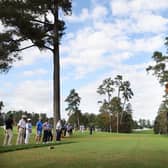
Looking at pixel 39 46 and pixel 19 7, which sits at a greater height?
pixel 19 7

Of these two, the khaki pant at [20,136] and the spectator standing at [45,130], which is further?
the spectator standing at [45,130]

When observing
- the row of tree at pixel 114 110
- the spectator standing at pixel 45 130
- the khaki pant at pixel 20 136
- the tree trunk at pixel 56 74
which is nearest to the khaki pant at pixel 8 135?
the khaki pant at pixel 20 136

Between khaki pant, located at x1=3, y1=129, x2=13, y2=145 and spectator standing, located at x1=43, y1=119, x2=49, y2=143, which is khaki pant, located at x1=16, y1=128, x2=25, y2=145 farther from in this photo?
spectator standing, located at x1=43, y1=119, x2=49, y2=143

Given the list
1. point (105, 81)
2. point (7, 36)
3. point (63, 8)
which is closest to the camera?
point (7, 36)

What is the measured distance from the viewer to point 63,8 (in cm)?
3575

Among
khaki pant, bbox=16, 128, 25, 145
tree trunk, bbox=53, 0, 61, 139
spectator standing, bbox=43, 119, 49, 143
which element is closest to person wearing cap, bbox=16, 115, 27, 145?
khaki pant, bbox=16, 128, 25, 145

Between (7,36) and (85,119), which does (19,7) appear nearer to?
(7,36)

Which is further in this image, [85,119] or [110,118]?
[85,119]

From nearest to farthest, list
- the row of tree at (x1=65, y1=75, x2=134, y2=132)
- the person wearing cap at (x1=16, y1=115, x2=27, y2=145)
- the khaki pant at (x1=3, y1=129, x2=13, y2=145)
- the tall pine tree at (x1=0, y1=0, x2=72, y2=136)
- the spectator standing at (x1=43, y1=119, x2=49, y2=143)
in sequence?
the khaki pant at (x1=3, y1=129, x2=13, y2=145), the person wearing cap at (x1=16, y1=115, x2=27, y2=145), the spectator standing at (x1=43, y1=119, x2=49, y2=143), the tall pine tree at (x1=0, y1=0, x2=72, y2=136), the row of tree at (x1=65, y1=75, x2=134, y2=132)

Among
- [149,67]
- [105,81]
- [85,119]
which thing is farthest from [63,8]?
[85,119]

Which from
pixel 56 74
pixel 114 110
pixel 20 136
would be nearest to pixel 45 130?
pixel 20 136

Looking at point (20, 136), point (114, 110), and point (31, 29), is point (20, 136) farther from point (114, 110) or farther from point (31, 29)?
point (114, 110)

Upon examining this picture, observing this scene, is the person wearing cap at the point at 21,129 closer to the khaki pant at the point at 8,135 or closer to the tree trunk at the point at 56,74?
the khaki pant at the point at 8,135

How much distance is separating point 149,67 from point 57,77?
27.9m
